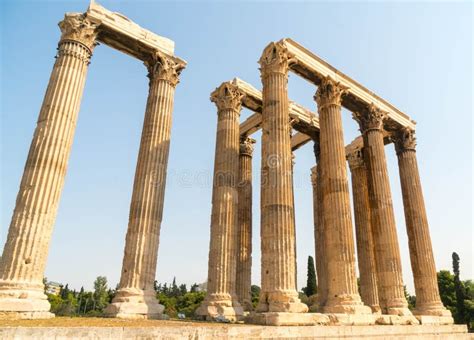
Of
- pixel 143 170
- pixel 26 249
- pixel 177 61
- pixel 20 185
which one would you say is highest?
pixel 177 61

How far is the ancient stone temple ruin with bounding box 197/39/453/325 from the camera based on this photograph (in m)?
18.7

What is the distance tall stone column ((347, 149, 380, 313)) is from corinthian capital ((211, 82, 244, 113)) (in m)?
13.9

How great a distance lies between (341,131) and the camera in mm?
24422

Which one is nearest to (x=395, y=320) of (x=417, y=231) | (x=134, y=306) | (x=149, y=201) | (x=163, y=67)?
(x=417, y=231)

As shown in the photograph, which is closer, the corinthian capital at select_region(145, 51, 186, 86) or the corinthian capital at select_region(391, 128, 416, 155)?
the corinthian capital at select_region(145, 51, 186, 86)

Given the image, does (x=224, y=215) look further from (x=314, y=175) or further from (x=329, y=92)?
(x=314, y=175)

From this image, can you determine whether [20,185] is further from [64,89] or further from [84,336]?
[84,336]

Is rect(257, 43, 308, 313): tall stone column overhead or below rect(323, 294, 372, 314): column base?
overhead

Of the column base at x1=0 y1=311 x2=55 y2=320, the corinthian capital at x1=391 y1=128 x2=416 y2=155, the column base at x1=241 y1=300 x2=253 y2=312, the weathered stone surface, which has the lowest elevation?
the weathered stone surface

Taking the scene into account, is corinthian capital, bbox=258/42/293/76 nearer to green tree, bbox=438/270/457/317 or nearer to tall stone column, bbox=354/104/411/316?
tall stone column, bbox=354/104/411/316

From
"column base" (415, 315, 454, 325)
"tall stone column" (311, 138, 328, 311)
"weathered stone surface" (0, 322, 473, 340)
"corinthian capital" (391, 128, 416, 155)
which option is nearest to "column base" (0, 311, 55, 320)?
"weathered stone surface" (0, 322, 473, 340)

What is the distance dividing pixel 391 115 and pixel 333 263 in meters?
17.2

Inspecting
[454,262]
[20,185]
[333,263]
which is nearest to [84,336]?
[20,185]

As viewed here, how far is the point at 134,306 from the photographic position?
1669 centimetres
